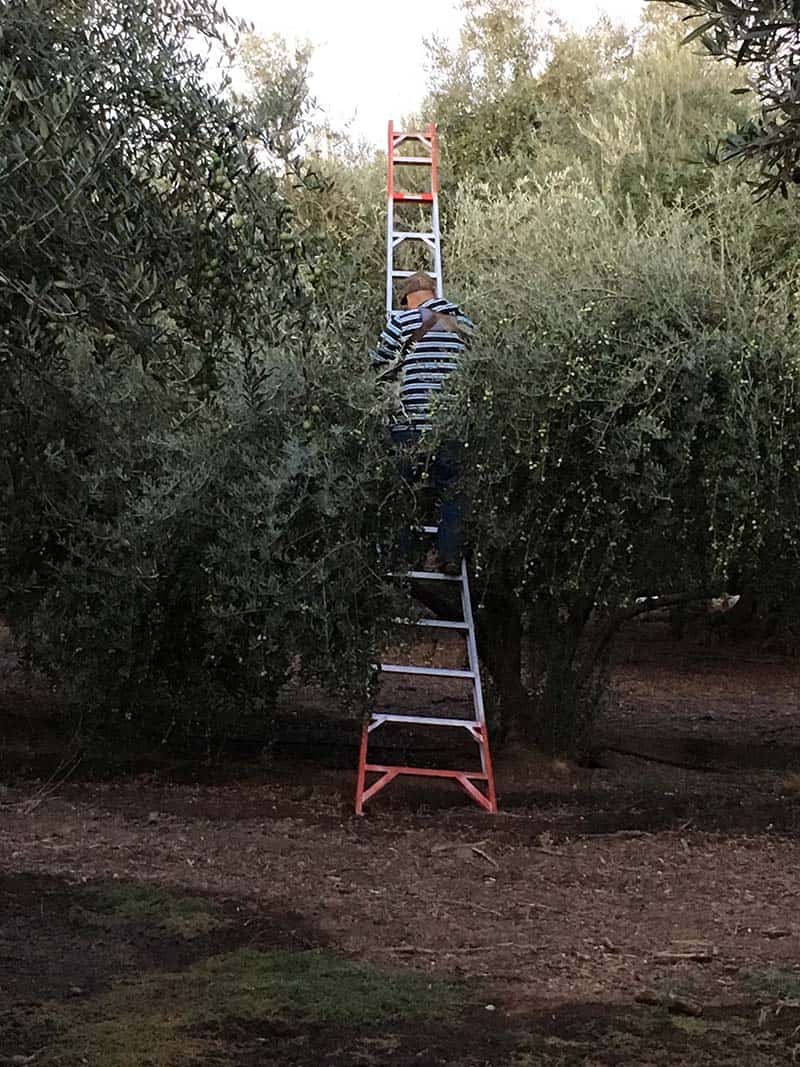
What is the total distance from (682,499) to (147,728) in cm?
332

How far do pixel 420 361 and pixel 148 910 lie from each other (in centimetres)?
308

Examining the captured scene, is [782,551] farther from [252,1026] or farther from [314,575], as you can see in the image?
[252,1026]

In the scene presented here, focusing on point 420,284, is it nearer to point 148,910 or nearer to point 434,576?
point 434,576

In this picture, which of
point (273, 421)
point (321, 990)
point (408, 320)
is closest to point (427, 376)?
point (408, 320)

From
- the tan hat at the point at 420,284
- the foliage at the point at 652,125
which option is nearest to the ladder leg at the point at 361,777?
the tan hat at the point at 420,284

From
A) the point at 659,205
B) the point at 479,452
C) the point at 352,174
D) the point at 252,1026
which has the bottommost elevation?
the point at 252,1026

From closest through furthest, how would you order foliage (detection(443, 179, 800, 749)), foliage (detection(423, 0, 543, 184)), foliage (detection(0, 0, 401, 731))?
foliage (detection(0, 0, 401, 731)) → foliage (detection(443, 179, 800, 749)) → foliage (detection(423, 0, 543, 184))

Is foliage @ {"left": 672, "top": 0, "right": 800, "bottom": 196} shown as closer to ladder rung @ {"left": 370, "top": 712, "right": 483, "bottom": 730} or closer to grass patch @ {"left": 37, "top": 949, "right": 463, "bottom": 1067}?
grass patch @ {"left": 37, "top": 949, "right": 463, "bottom": 1067}

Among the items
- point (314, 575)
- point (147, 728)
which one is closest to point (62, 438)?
point (314, 575)

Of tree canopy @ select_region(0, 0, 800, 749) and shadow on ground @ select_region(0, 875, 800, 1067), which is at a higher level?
tree canopy @ select_region(0, 0, 800, 749)

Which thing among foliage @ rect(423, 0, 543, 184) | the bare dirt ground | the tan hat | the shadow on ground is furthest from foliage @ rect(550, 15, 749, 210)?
the shadow on ground

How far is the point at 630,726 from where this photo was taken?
10.4 metres

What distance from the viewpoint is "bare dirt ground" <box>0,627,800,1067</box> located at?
422cm

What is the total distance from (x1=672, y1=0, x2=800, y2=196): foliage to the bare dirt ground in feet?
9.31
